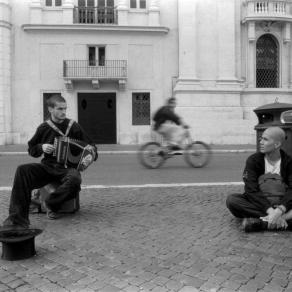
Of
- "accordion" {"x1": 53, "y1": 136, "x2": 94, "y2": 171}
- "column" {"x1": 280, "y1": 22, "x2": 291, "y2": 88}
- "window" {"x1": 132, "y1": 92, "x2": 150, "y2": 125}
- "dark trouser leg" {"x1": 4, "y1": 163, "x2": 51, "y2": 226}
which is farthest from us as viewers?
"column" {"x1": 280, "y1": 22, "x2": 291, "y2": 88}

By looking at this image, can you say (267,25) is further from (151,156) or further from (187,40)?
(151,156)

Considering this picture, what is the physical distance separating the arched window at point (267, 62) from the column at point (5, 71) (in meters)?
14.0

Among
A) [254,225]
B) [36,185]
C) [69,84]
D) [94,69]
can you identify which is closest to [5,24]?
[69,84]

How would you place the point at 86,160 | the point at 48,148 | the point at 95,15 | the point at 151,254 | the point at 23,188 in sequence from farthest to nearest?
the point at 95,15, the point at 86,160, the point at 48,148, the point at 23,188, the point at 151,254

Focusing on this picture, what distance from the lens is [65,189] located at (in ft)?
17.3

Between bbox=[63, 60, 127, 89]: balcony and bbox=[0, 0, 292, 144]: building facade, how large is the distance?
0.05 metres

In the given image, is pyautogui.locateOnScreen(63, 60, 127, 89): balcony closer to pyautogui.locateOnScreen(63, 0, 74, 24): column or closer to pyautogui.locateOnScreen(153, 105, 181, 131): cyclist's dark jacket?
pyautogui.locateOnScreen(63, 0, 74, 24): column

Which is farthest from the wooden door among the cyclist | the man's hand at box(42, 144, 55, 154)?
the man's hand at box(42, 144, 55, 154)

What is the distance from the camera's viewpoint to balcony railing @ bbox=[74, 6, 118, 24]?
24203 millimetres

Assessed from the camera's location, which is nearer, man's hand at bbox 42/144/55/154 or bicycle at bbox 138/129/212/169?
man's hand at bbox 42/144/55/154

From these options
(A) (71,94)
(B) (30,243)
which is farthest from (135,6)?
(B) (30,243)

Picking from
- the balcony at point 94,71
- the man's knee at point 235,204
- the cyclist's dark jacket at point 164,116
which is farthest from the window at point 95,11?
the man's knee at point 235,204

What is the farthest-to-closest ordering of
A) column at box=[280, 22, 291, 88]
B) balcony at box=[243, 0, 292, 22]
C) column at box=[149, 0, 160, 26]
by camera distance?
1. column at box=[280, 22, 291, 88]
2. column at box=[149, 0, 160, 26]
3. balcony at box=[243, 0, 292, 22]

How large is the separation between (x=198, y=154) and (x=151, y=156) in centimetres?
135
